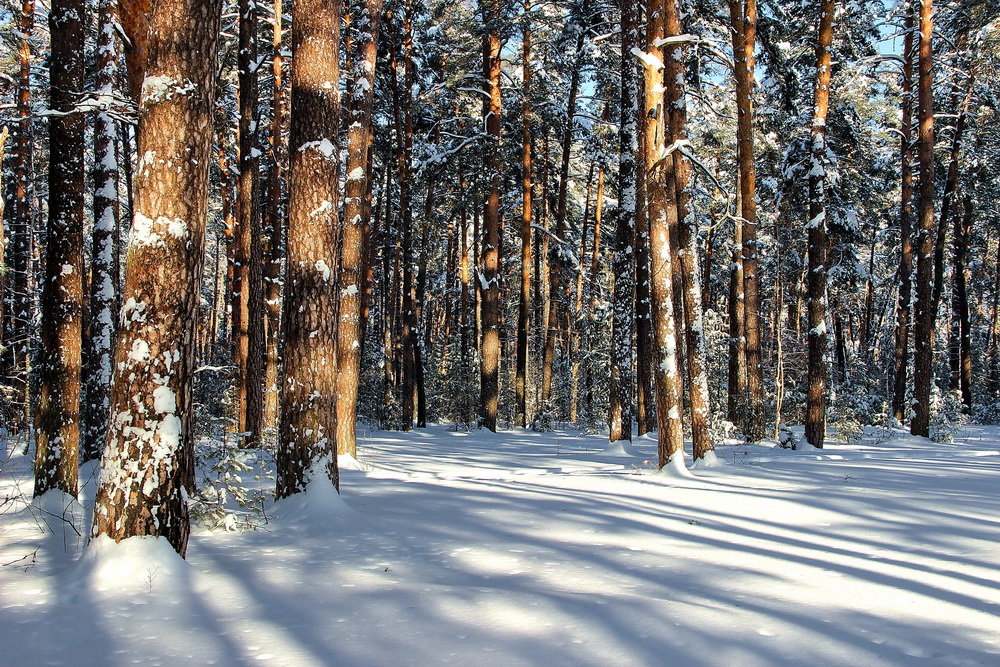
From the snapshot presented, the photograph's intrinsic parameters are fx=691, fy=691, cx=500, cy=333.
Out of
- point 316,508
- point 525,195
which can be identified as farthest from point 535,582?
point 525,195

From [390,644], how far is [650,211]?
7.87m

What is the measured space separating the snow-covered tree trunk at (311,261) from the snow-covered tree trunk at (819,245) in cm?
1044

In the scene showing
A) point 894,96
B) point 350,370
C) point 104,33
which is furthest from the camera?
point 894,96

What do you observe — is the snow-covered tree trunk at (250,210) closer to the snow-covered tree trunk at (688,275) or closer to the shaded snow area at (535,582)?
the shaded snow area at (535,582)

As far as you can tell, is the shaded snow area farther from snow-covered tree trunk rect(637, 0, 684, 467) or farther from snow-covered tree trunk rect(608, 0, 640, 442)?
snow-covered tree trunk rect(608, 0, 640, 442)

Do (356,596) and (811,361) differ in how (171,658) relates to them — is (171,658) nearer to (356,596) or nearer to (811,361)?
(356,596)

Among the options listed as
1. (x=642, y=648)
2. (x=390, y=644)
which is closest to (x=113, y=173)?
(x=390, y=644)

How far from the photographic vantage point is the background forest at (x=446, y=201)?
15.5ft

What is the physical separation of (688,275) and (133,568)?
8553mm

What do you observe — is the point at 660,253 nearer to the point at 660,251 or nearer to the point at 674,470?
the point at 660,251

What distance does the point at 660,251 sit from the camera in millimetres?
10039

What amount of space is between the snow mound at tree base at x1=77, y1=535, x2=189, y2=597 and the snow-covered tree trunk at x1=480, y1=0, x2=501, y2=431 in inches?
580

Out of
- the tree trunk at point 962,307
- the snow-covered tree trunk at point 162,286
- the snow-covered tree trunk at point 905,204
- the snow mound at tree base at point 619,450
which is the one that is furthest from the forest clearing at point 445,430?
the tree trunk at point 962,307

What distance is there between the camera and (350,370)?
35.6ft
